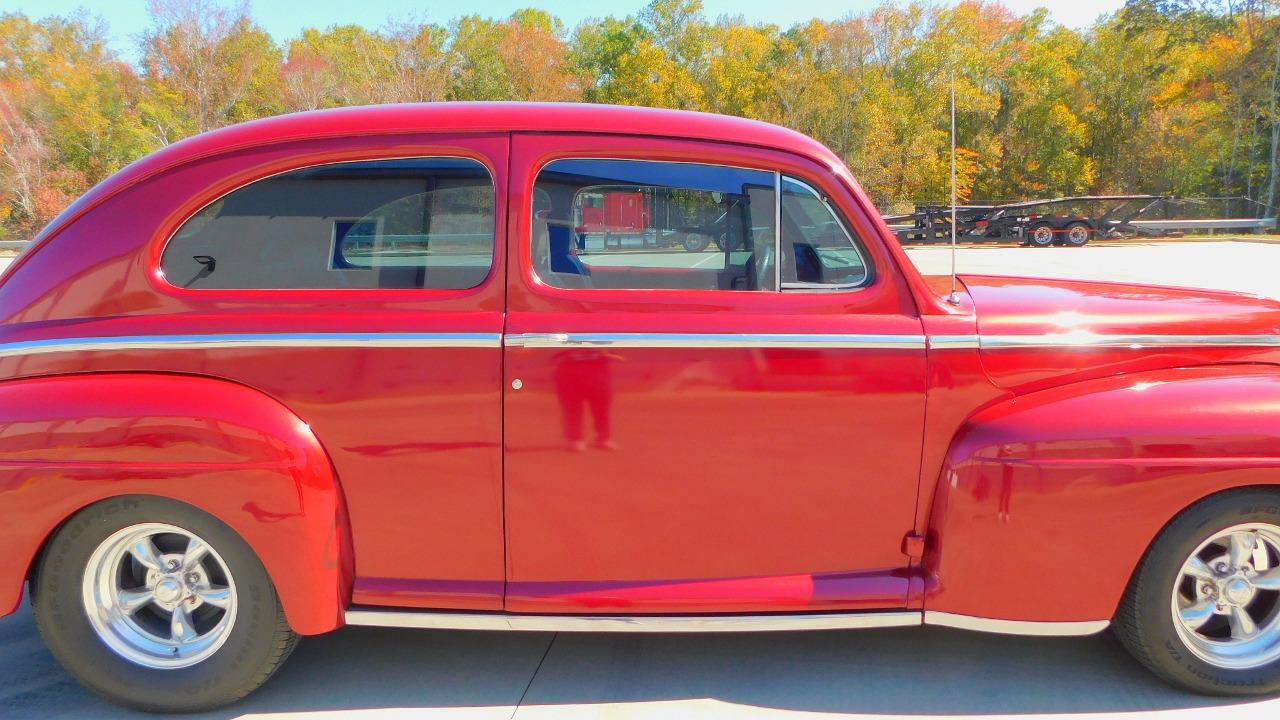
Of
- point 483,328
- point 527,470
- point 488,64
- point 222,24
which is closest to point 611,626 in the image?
point 527,470

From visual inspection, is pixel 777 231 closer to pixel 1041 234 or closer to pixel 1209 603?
pixel 1209 603

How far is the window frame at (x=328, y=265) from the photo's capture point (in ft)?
8.14

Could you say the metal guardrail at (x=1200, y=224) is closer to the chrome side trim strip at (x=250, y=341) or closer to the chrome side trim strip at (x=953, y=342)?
the chrome side trim strip at (x=953, y=342)

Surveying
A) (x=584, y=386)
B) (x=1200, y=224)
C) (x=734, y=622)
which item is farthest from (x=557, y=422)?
(x=1200, y=224)

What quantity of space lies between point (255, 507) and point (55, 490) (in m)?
0.58

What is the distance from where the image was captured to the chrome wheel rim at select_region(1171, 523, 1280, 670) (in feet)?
8.48

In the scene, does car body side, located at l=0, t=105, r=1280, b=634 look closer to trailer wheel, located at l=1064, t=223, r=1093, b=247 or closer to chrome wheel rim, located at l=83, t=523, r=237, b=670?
chrome wheel rim, located at l=83, t=523, r=237, b=670

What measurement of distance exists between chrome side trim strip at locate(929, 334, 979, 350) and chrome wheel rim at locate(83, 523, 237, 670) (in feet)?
7.39

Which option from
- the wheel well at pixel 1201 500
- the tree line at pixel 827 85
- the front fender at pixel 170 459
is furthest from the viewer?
the tree line at pixel 827 85

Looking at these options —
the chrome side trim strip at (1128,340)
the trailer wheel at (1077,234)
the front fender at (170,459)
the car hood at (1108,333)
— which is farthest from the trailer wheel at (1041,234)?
the front fender at (170,459)

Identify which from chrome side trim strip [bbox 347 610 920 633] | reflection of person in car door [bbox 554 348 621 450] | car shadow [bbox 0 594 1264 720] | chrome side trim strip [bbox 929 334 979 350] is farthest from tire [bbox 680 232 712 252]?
car shadow [bbox 0 594 1264 720]

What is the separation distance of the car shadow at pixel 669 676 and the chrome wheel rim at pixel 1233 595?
18 cm

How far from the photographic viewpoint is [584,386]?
2.42 metres

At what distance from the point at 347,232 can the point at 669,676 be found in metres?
1.82
